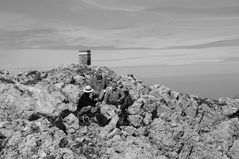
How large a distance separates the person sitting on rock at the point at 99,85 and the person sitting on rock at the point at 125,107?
304 cm

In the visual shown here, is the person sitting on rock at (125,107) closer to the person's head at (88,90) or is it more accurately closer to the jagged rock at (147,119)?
the jagged rock at (147,119)

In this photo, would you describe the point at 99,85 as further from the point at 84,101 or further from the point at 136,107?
the point at 136,107

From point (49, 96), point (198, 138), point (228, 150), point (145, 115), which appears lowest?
point (228, 150)

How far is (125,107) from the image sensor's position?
4306 centimetres

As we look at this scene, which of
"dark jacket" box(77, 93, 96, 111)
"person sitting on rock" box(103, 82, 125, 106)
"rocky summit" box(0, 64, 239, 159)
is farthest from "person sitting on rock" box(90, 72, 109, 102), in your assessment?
"rocky summit" box(0, 64, 239, 159)

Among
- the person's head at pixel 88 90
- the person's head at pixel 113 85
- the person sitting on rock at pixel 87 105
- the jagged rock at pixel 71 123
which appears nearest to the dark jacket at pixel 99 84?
the person's head at pixel 113 85

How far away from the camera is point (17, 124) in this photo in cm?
3378

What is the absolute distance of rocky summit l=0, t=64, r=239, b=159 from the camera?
32500mm

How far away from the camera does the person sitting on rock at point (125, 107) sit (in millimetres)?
40438

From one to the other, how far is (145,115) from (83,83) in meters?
10.3

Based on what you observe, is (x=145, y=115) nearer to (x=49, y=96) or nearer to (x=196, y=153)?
(x=196, y=153)

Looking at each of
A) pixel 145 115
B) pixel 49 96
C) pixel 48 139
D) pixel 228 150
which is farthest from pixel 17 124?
pixel 228 150

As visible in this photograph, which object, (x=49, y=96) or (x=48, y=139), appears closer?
(x=48, y=139)

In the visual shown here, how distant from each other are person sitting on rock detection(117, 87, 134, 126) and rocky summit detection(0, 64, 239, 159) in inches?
25.0
